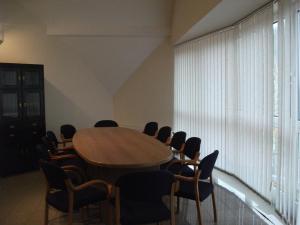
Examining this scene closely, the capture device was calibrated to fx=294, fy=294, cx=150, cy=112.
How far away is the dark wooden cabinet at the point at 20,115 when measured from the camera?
503 cm

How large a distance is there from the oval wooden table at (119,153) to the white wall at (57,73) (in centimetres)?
206

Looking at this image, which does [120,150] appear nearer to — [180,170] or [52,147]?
[180,170]

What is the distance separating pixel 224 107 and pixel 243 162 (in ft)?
3.21

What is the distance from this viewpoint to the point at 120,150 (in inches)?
133

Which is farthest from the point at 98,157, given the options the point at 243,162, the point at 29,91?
the point at 29,91

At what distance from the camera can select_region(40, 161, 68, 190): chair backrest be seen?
2.64 m

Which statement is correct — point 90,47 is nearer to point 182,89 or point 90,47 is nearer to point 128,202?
point 182,89

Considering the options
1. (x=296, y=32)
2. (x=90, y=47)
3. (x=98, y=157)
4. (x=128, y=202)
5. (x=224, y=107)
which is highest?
(x=90, y=47)

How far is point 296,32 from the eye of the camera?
116 inches

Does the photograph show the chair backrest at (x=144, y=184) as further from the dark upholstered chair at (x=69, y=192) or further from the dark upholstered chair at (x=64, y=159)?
the dark upholstered chair at (x=64, y=159)

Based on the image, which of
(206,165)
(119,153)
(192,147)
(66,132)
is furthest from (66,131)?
(206,165)

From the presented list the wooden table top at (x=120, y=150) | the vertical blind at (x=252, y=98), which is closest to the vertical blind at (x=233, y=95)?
the vertical blind at (x=252, y=98)

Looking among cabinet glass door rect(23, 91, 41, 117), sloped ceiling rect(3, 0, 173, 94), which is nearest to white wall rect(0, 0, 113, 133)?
sloped ceiling rect(3, 0, 173, 94)

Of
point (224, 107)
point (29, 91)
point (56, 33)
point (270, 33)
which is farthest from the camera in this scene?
point (56, 33)
